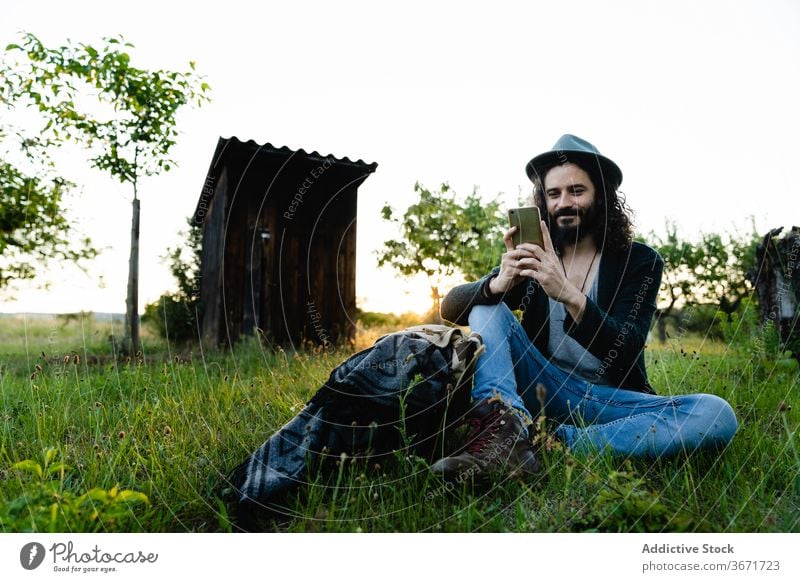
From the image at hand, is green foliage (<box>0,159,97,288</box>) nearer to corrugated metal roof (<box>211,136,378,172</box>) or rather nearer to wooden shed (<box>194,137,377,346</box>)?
corrugated metal roof (<box>211,136,378,172</box>)

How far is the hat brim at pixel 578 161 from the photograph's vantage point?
1771mm

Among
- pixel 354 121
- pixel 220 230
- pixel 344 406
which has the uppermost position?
pixel 354 121

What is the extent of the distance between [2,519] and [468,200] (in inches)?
69.7

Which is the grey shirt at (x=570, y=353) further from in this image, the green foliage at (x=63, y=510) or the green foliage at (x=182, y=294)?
the green foliage at (x=182, y=294)

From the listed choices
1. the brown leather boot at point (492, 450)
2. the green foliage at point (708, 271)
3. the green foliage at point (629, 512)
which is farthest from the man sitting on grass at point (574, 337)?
the green foliage at point (708, 271)

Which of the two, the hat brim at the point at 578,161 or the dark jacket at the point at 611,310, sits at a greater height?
the hat brim at the point at 578,161

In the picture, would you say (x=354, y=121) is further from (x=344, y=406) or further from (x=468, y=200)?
(x=344, y=406)

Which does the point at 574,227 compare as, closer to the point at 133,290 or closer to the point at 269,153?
the point at 269,153

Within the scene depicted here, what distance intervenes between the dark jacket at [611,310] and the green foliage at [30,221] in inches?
61.8

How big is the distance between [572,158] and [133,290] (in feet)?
6.69

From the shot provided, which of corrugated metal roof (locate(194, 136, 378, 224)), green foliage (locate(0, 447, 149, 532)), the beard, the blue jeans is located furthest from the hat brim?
green foliage (locate(0, 447, 149, 532))
